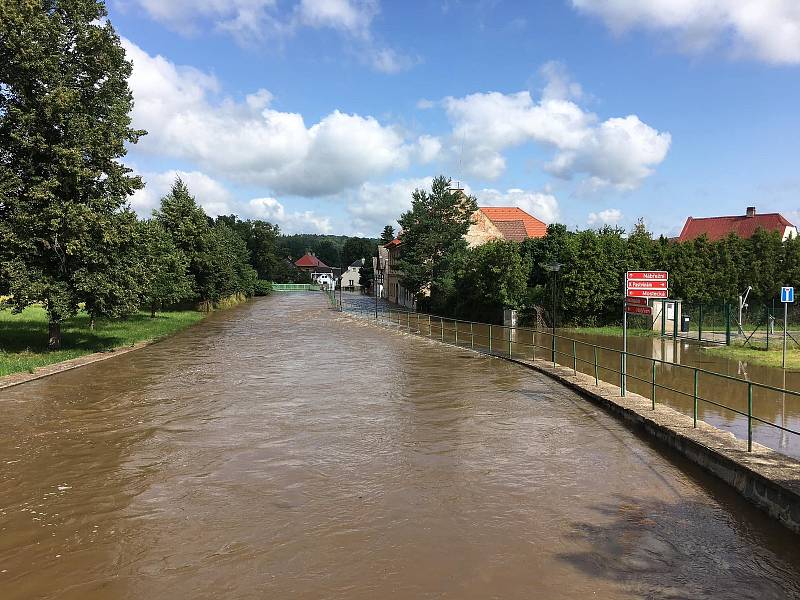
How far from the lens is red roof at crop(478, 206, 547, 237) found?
5803cm

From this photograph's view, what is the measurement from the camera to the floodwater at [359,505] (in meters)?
5.50

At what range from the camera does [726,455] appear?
7910 mm

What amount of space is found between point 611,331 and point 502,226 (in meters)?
24.2

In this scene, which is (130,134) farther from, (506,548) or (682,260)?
(682,260)

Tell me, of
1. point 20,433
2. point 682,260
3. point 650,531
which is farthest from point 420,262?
point 650,531

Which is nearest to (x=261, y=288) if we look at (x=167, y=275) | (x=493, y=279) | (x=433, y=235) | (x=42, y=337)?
(x=433, y=235)

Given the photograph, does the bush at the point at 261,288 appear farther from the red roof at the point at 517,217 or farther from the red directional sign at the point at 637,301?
the red directional sign at the point at 637,301

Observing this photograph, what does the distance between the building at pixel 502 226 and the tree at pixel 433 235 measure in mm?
2335

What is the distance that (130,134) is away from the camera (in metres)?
20.7

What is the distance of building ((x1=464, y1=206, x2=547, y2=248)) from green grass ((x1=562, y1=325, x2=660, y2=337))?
13831mm

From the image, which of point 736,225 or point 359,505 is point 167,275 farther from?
point 736,225

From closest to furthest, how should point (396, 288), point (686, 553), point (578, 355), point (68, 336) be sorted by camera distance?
1. point (686, 553)
2. point (578, 355)
3. point (68, 336)
4. point (396, 288)

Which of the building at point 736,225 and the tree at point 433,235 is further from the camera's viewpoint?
the building at point 736,225

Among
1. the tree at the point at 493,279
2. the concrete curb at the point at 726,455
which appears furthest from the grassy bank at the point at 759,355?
the tree at the point at 493,279
